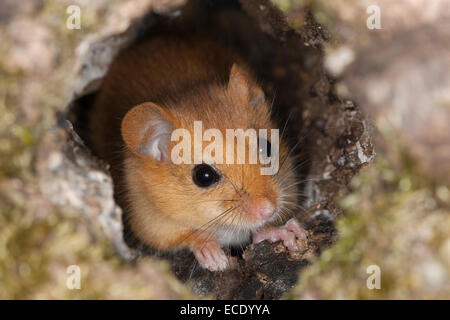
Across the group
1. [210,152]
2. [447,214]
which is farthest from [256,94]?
[447,214]

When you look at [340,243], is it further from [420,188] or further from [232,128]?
[232,128]

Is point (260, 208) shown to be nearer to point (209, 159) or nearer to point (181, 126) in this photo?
point (209, 159)

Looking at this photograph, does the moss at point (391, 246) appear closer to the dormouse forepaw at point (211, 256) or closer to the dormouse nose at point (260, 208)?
the dormouse nose at point (260, 208)

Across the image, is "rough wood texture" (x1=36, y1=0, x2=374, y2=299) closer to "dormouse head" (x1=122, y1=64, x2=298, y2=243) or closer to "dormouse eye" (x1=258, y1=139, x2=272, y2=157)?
"dormouse head" (x1=122, y1=64, x2=298, y2=243)

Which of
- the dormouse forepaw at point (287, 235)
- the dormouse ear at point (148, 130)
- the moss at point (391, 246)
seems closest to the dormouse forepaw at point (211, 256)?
the dormouse forepaw at point (287, 235)

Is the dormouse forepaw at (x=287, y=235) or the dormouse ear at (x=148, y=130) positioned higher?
the dormouse ear at (x=148, y=130)

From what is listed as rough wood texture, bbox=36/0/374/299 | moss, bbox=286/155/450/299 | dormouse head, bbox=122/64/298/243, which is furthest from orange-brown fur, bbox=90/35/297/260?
moss, bbox=286/155/450/299
